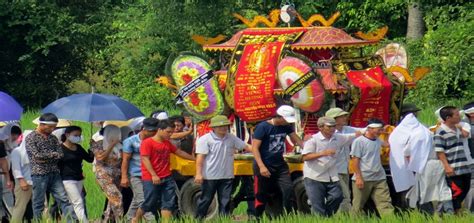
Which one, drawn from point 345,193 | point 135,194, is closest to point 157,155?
point 135,194

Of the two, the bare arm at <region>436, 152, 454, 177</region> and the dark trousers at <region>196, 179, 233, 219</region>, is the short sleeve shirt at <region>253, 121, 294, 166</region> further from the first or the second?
the bare arm at <region>436, 152, 454, 177</region>

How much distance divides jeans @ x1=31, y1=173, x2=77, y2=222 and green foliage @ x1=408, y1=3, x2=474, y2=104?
37.5 ft

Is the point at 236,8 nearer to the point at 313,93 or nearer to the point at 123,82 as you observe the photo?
the point at 123,82

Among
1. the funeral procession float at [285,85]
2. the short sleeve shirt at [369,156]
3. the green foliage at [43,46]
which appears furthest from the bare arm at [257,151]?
the green foliage at [43,46]

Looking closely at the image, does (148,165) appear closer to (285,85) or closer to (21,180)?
(21,180)

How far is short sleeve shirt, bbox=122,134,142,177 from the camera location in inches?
593

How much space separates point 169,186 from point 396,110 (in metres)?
3.11

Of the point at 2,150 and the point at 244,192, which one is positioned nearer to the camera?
the point at 2,150

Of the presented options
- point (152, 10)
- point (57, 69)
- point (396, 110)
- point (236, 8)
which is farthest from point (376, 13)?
point (396, 110)

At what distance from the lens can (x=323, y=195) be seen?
14.6 meters

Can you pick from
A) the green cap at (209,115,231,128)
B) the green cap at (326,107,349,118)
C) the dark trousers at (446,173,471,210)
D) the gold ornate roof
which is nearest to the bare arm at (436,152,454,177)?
the dark trousers at (446,173,471,210)

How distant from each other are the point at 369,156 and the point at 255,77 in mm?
1917

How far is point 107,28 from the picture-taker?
32000 mm

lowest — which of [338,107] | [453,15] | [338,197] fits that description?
[338,197]
